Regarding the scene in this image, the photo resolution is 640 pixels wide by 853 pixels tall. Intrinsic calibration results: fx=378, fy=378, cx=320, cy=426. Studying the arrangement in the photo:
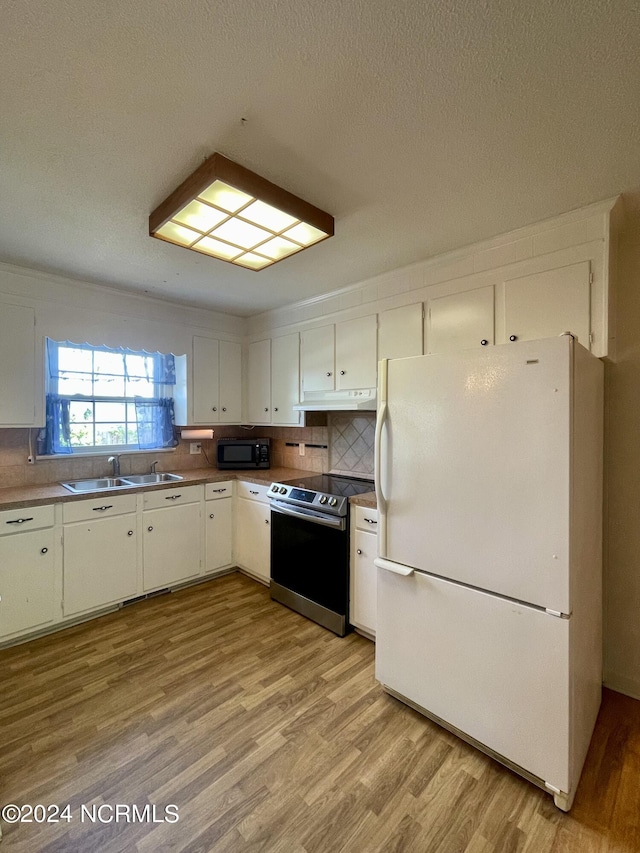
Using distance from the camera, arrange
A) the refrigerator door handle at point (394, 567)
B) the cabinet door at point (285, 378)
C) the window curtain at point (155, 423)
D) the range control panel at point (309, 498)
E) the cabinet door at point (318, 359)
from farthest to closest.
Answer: the window curtain at point (155, 423) → the cabinet door at point (285, 378) → the cabinet door at point (318, 359) → the range control panel at point (309, 498) → the refrigerator door handle at point (394, 567)

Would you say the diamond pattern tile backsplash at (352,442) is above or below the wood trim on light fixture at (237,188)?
below

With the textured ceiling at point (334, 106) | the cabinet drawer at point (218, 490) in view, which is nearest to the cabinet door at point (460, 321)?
the textured ceiling at point (334, 106)

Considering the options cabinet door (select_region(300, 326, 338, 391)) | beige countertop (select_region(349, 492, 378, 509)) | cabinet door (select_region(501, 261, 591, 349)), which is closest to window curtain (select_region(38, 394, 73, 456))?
cabinet door (select_region(300, 326, 338, 391))

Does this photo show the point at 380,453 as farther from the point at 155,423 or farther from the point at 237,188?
the point at 155,423

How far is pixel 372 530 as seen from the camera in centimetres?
235

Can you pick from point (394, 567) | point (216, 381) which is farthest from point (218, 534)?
point (394, 567)

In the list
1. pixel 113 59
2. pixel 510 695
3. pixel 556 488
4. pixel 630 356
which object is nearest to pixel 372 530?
pixel 510 695

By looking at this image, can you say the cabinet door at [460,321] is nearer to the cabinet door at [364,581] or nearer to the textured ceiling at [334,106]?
the textured ceiling at [334,106]

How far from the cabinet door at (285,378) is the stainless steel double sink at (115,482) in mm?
1071

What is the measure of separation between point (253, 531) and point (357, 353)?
1.74 metres

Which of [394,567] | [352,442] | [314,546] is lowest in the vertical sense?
[314,546]

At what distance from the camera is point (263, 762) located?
159cm

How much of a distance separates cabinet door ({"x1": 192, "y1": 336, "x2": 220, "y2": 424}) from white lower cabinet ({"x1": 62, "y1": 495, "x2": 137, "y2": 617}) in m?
1.08

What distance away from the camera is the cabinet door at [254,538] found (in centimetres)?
313
